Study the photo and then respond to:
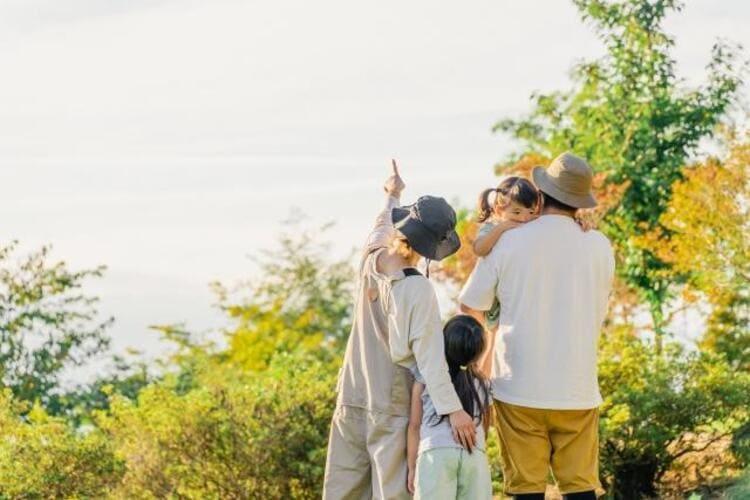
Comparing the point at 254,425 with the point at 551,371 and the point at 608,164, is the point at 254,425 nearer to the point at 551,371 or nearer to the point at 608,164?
the point at 551,371

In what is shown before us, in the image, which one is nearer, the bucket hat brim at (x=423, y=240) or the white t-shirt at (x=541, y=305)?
the bucket hat brim at (x=423, y=240)

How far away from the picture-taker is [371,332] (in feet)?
18.1

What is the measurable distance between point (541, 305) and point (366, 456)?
2.95 feet

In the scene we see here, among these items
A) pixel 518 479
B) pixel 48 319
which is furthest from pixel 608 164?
pixel 518 479

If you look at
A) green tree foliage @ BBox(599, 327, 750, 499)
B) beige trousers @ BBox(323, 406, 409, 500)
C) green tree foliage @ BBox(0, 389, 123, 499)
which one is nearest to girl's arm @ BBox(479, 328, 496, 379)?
beige trousers @ BBox(323, 406, 409, 500)

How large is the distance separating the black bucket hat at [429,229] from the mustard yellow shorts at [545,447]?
0.65m

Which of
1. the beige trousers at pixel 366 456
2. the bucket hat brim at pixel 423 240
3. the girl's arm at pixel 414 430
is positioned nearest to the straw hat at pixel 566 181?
the bucket hat brim at pixel 423 240

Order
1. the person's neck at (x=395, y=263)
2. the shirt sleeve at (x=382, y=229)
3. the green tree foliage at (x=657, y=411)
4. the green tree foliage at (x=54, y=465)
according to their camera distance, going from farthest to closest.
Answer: the green tree foliage at (x=657, y=411) → the green tree foliage at (x=54, y=465) → the shirt sleeve at (x=382, y=229) → the person's neck at (x=395, y=263)

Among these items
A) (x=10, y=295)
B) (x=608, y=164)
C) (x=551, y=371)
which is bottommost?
(x=551, y=371)

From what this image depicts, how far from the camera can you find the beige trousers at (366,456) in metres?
5.47

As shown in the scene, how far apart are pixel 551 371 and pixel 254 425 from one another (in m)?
3.71

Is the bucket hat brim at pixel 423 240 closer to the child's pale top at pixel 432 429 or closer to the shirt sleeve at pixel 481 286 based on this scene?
the shirt sleeve at pixel 481 286

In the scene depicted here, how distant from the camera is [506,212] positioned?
5578 mm

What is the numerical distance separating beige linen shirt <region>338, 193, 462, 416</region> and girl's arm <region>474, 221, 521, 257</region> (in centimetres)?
28
